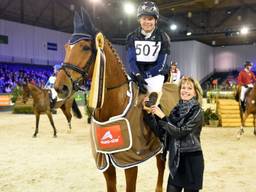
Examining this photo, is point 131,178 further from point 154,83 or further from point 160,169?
point 160,169

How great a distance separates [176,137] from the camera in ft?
7.89

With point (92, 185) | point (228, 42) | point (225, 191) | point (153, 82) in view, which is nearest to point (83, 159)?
point (92, 185)

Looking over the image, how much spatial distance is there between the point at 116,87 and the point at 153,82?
347 millimetres

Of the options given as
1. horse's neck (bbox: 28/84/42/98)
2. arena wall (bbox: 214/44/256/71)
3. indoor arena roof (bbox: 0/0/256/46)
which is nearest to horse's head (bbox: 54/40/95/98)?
horse's neck (bbox: 28/84/42/98)

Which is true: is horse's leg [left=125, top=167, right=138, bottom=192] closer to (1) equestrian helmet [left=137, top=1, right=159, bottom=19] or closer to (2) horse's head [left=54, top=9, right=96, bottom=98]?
(2) horse's head [left=54, top=9, right=96, bottom=98]

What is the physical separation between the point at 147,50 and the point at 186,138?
2.82ft

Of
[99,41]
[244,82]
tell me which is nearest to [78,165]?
[99,41]

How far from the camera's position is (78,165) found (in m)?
5.43

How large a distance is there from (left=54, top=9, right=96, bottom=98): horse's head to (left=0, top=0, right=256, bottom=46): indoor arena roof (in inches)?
732

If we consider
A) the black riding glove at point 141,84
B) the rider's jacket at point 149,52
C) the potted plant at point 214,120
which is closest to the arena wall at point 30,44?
the potted plant at point 214,120

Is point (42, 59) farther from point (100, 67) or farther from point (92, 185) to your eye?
point (100, 67)

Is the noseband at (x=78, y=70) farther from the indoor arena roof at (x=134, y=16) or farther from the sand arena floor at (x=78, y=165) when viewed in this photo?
the indoor arena roof at (x=134, y=16)

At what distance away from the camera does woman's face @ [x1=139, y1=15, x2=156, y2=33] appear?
2.80m

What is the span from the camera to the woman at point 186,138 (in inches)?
94.4
